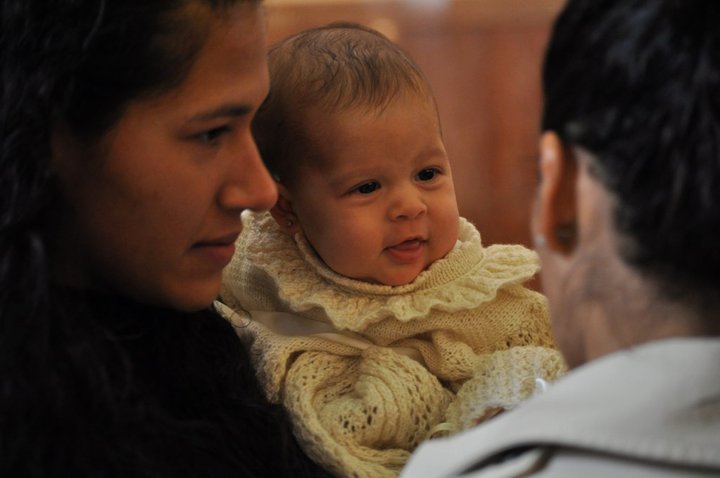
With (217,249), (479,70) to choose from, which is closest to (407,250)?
(217,249)

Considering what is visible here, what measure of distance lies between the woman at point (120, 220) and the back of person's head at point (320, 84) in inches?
10.0

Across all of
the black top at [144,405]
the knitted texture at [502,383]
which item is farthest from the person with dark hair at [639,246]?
the knitted texture at [502,383]

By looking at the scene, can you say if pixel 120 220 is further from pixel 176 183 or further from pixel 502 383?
pixel 502 383

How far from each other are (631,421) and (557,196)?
24cm

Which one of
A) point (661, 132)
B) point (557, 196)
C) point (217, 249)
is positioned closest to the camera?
point (661, 132)

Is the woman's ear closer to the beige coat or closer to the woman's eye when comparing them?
the beige coat

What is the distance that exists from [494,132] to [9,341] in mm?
2854

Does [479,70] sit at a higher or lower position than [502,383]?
Result: lower

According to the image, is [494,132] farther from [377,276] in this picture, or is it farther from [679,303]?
[679,303]

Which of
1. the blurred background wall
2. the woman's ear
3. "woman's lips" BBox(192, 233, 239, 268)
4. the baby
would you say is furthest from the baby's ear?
the blurred background wall

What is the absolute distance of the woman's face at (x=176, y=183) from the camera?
112cm

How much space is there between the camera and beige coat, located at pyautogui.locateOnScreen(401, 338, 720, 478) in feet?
2.64

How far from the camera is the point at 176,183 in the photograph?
3.78 ft

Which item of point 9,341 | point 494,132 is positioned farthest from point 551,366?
point 494,132
